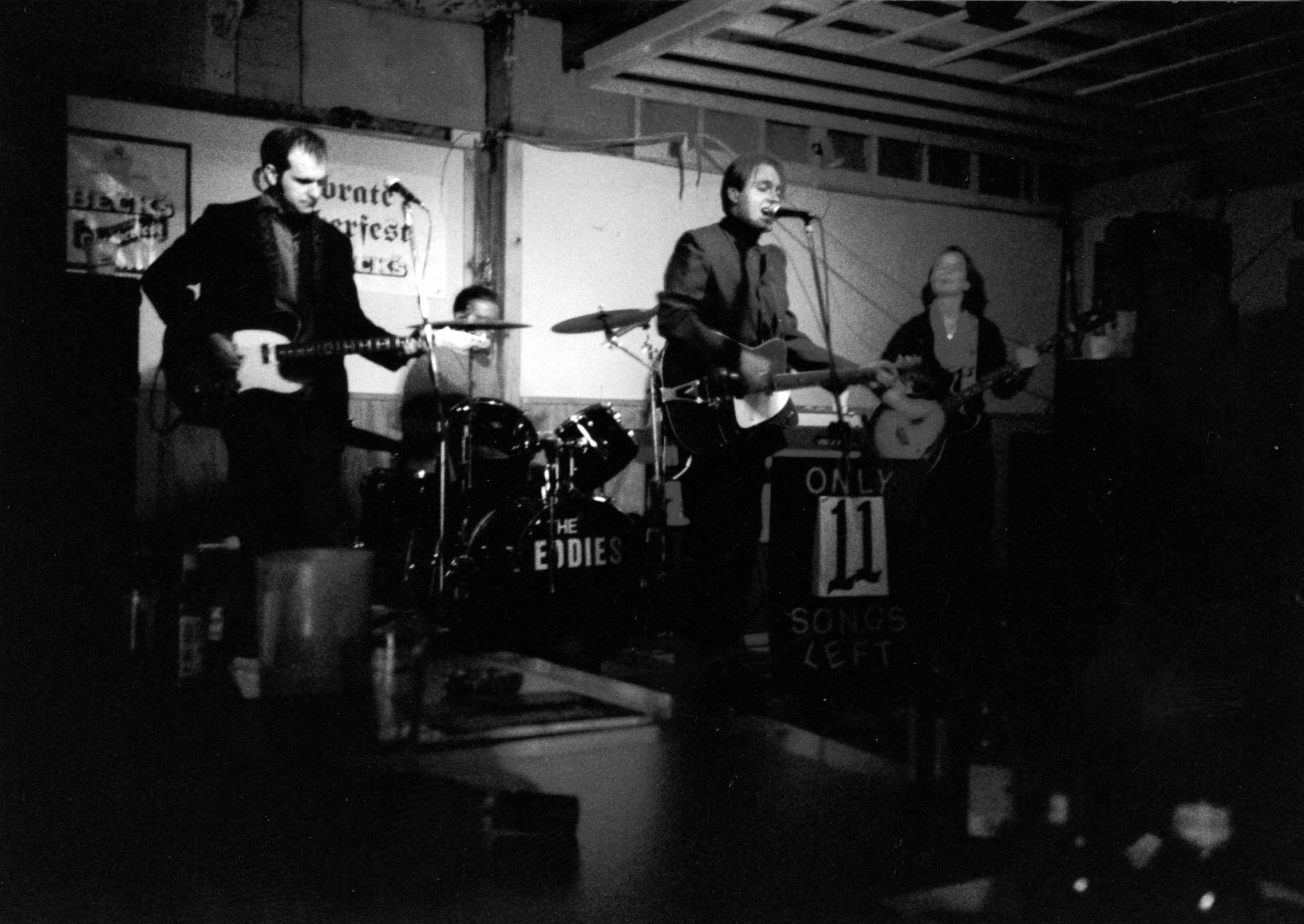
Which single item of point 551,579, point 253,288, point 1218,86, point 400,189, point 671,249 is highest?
point 1218,86

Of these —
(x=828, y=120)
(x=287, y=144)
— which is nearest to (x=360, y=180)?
(x=287, y=144)

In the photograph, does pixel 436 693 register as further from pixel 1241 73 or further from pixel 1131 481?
pixel 1241 73

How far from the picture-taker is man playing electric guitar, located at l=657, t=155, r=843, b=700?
393 cm

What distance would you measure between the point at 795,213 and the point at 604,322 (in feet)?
3.99

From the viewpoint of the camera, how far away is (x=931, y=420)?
575 centimetres

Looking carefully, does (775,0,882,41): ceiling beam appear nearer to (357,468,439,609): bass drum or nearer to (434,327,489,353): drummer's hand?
(434,327,489,353): drummer's hand

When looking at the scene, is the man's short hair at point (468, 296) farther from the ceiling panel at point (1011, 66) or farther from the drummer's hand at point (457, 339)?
the ceiling panel at point (1011, 66)

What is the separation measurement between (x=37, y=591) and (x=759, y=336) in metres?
2.93

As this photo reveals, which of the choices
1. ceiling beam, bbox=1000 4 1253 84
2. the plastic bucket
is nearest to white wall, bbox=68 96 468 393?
the plastic bucket

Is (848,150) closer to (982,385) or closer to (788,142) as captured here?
(788,142)

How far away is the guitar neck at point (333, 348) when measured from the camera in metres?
4.21

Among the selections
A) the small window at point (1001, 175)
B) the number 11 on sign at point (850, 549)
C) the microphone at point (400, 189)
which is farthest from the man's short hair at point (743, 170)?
the small window at point (1001, 175)

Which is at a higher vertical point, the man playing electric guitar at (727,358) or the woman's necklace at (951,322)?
the woman's necklace at (951,322)

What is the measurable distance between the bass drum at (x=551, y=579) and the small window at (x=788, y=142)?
291 cm
